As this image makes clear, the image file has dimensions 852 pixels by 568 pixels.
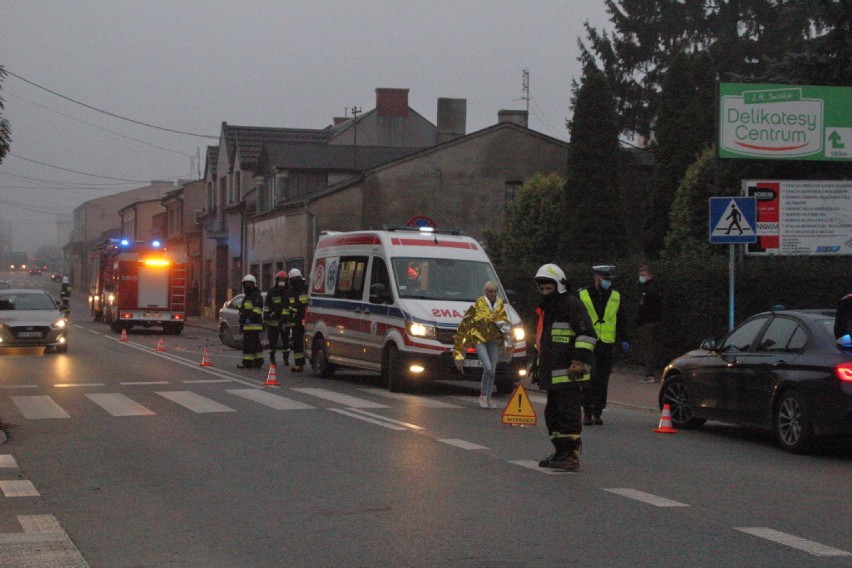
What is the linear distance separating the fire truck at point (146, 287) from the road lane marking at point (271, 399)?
25.8 meters

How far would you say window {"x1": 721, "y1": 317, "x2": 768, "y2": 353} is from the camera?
13078 mm

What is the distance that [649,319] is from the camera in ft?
67.2

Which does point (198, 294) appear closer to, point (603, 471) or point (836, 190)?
point (836, 190)

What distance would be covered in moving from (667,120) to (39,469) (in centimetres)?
2898

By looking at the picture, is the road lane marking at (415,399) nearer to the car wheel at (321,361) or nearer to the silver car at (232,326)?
the car wheel at (321,361)

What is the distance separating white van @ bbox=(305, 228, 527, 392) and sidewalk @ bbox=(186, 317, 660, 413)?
1.64 metres

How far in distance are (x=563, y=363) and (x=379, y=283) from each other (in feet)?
29.4

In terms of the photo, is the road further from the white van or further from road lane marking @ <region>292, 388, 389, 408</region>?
the white van

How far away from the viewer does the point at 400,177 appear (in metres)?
43.7

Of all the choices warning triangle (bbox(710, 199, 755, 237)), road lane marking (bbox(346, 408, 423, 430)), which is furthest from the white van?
warning triangle (bbox(710, 199, 755, 237))

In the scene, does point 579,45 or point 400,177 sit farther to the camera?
point 579,45

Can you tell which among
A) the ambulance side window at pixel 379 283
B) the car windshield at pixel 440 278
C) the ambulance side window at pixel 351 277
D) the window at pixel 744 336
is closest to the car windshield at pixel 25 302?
the ambulance side window at pixel 351 277

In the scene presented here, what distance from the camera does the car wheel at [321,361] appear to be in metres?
21.4

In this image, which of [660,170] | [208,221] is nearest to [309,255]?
[660,170]
